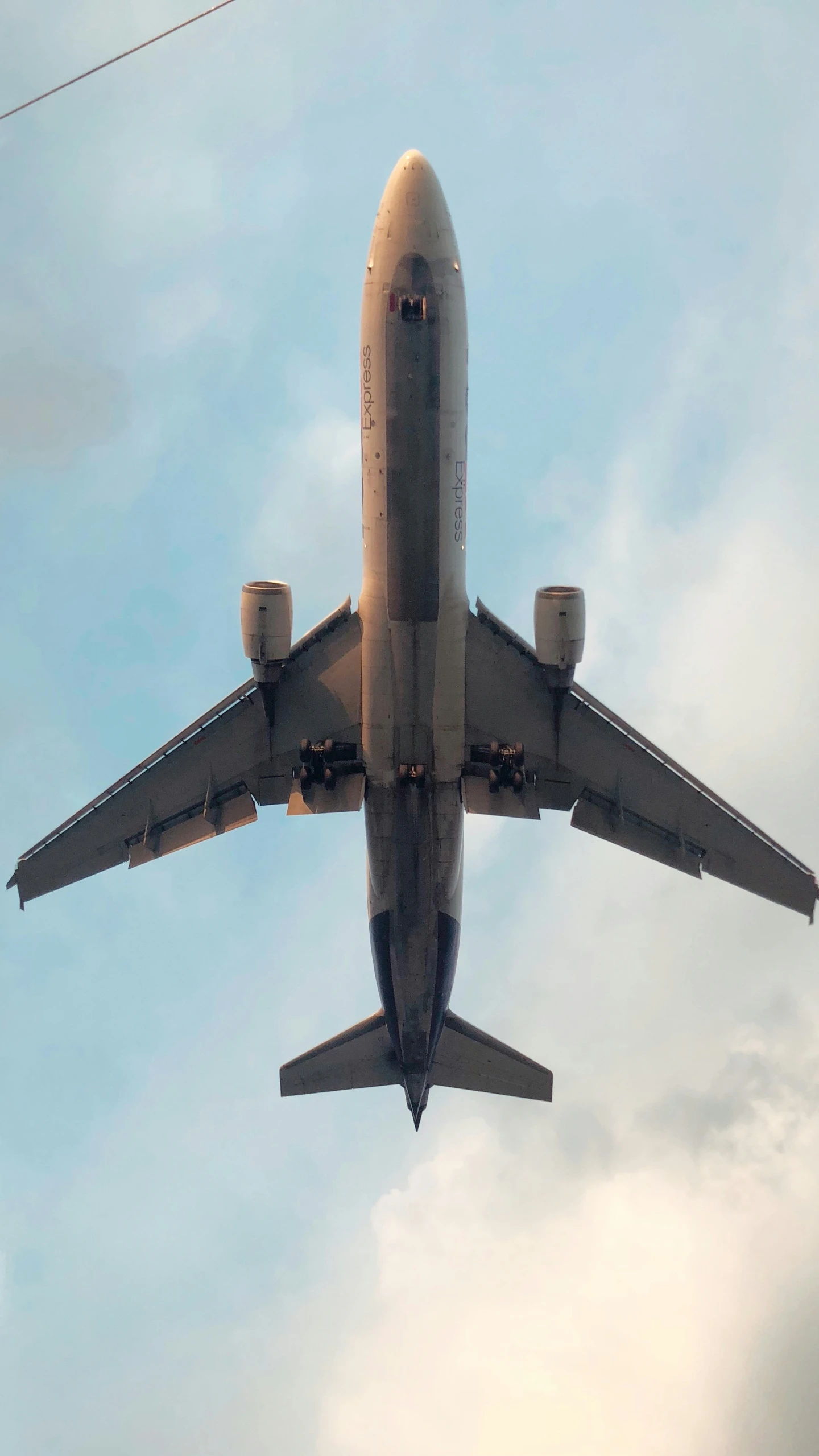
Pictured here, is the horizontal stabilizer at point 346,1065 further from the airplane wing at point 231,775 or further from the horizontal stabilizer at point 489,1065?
the airplane wing at point 231,775

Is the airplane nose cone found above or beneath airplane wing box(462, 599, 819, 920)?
above

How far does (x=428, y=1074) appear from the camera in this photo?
119 feet

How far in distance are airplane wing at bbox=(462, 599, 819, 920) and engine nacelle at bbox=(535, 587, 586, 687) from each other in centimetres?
158

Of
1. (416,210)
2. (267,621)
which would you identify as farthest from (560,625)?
(416,210)

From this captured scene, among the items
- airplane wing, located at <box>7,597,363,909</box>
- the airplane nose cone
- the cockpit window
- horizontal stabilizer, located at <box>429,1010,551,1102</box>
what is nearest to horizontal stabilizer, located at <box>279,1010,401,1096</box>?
horizontal stabilizer, located at <box>429,1010,551,1102</box>

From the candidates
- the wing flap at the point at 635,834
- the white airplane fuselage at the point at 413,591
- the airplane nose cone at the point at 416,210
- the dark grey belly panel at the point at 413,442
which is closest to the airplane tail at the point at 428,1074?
the white airplane fuselage at the point at 413,591

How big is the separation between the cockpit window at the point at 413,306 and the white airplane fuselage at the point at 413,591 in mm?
27

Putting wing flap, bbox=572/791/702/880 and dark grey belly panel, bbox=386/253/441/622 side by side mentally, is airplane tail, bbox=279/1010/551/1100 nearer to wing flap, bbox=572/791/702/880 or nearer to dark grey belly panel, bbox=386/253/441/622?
wing flap, bbox=572/791/702/880

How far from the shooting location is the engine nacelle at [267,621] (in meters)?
29.3

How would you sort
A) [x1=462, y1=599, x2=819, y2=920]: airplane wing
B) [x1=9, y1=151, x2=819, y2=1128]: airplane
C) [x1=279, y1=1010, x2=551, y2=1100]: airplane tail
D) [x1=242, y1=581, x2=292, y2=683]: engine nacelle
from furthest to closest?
[x1=279, y1=1010, x2=551, y2=1100]: airplane tail
[x1=462, y1=599, x2=819, y2=920]: airplane wing
[x1=242, y1=581, x2=292, y2=683]: engine nacelle
[x1=9, y1=151, x2=819, y2=1128]: airplane

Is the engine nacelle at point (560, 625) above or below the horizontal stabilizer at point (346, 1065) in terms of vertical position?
above

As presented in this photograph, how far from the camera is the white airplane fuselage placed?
26984 mm

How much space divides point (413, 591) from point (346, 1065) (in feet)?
51.7

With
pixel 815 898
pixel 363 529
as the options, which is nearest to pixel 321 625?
pixel 363 529
